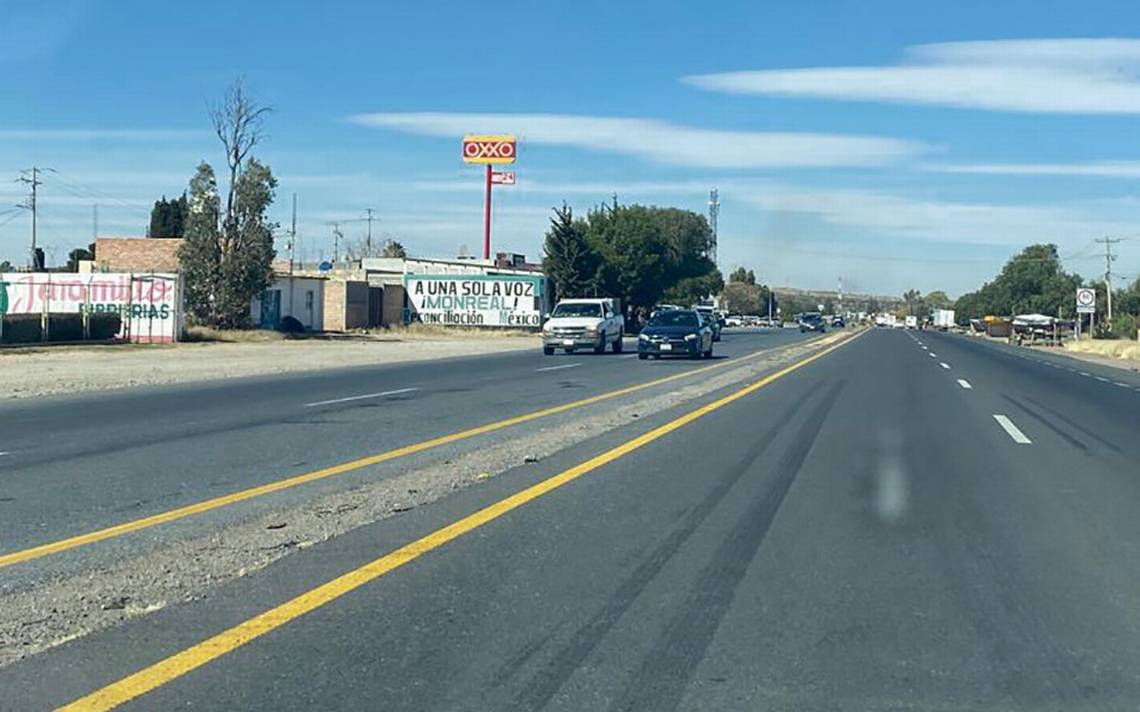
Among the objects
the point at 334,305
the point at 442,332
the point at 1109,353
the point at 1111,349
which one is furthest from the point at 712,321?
the point at 1111,349

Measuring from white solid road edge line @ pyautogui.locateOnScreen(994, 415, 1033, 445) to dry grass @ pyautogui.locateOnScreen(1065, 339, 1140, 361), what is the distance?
141 feet

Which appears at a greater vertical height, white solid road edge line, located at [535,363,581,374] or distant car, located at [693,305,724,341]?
distant car, located at [693,305,724,341]

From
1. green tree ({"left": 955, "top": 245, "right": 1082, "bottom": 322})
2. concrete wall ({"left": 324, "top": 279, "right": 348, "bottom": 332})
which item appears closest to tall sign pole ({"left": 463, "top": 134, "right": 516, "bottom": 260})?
concrete wall ({"left": 324, "top": 279, "right": 348, "bottom": 332})

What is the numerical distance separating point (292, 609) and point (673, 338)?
3427cm

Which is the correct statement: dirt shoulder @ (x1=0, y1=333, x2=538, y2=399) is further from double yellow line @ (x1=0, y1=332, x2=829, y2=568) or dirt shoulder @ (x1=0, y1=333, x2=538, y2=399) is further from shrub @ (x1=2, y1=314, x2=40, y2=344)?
double yellow line @ (x1=0, y1=332, x2=829, y2=568)

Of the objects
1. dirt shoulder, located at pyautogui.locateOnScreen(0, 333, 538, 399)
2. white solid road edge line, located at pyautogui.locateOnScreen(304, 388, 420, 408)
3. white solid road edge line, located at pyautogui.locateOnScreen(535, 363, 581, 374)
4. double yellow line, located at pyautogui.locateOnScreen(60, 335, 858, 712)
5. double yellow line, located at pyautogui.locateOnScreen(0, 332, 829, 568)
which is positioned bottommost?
dirt shoulder, located at pyautogui.locateOnScreen(0, 333, 538, 399)

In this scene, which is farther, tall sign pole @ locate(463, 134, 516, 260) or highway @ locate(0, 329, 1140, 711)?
tall sign pole @ locate(463, 134, 516, 260)

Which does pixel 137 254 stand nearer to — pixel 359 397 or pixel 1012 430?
pixel 359 397

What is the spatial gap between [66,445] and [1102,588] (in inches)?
485

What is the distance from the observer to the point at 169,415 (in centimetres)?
1956

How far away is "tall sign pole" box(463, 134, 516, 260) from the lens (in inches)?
3952

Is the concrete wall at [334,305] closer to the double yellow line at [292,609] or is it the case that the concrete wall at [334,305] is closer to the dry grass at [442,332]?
the dry grass at [442,332]

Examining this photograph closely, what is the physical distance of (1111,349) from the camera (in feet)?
222

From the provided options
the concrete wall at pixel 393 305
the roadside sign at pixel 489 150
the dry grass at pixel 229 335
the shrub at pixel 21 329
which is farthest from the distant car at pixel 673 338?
the roadside sign at pixel 489 150
